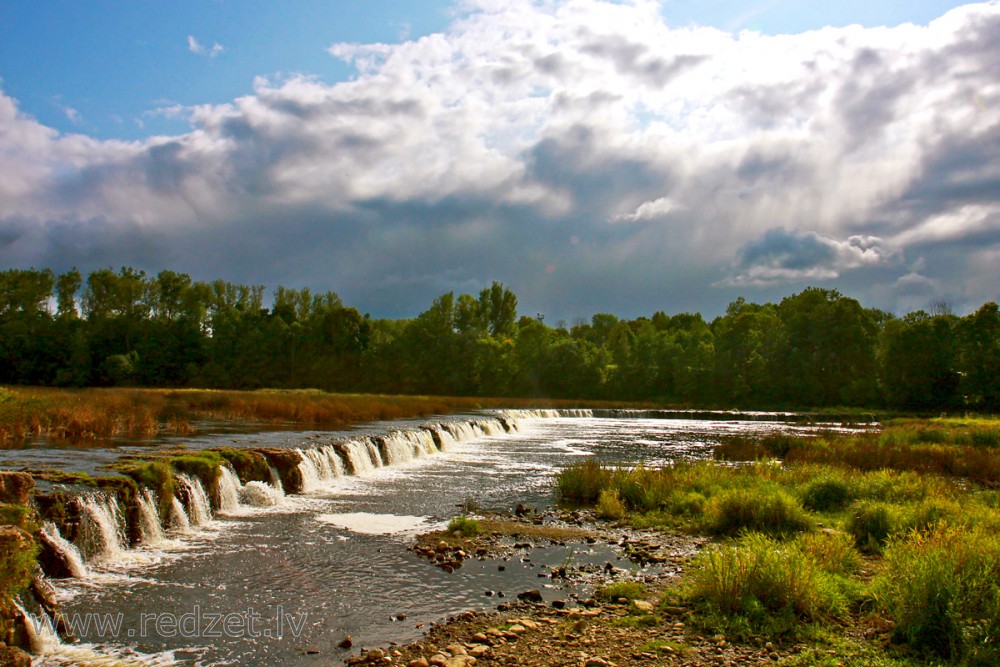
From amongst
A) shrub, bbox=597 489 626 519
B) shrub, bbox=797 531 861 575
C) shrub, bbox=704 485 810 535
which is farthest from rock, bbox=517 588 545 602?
shrub, bbox=597 489 626 519

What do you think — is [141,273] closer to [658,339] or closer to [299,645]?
[658,339]

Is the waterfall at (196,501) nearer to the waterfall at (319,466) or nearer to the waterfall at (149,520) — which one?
the waterfall at (149,520)

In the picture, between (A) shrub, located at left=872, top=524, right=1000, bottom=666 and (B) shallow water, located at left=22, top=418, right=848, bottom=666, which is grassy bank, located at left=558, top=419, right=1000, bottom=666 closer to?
(A) shrub, located at left=872, top=524, right=1000, bottom=666

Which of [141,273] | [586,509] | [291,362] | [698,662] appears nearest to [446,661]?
[698,662]

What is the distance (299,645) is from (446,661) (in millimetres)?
1994

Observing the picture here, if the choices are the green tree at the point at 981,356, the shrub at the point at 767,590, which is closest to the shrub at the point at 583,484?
Answer: the shrub at the point at 767,590

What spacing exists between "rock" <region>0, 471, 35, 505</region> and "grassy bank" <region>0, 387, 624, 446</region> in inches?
405

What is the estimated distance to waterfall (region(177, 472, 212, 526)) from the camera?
13.9 m

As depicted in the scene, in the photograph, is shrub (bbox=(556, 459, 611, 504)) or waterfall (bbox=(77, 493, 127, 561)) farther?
shrub (bbox=(556, 459, 611, 504))

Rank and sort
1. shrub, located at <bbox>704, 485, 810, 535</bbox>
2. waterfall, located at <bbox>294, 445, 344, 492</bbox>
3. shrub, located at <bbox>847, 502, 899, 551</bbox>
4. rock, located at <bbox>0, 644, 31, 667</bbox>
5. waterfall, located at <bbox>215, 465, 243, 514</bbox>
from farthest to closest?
waterfall, located at <bbox>294, 445, 344, 492</bbox>
waterfall, located at <bbox>215, 465, 243, 514</bbox>
shrub, located at <bbox>704, 485, 810, 535</bbox>
shrub, located at <bbox>847, 502, 899, 551</bbox>
rock, located at <bbox>0, 644, 31, 667</bbox>

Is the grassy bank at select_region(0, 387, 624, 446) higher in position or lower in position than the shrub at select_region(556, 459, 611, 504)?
higher

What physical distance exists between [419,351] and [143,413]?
256 feet

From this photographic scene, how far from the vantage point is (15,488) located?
423 inches

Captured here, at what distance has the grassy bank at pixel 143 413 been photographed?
22.4 m
